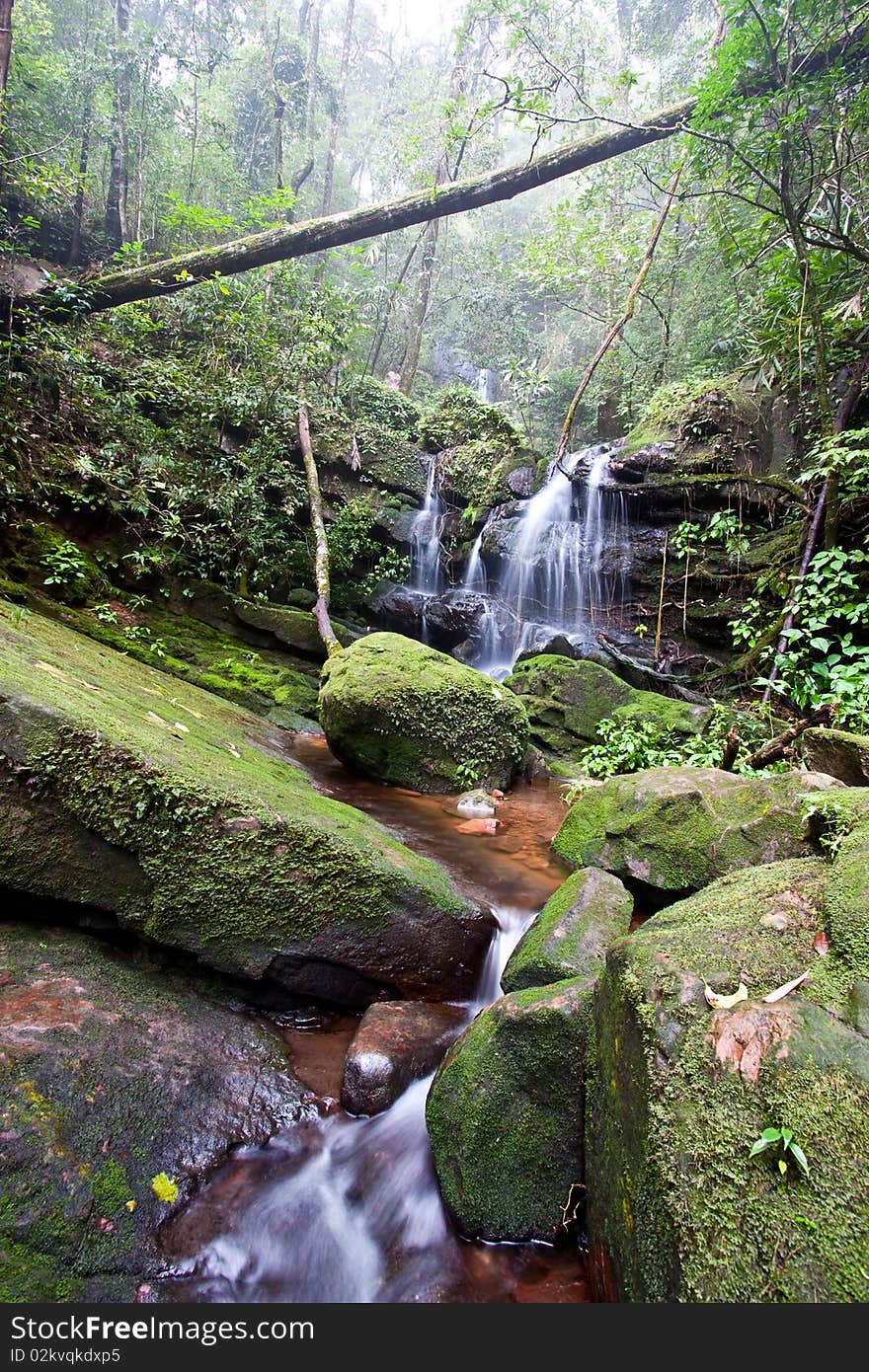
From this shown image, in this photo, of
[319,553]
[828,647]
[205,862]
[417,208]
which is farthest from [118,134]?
[205,862]

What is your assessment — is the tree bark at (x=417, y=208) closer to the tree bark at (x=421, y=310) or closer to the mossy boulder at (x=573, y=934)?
the mossy boulder at (x=573, y=934)

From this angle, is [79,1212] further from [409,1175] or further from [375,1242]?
[409,1175]

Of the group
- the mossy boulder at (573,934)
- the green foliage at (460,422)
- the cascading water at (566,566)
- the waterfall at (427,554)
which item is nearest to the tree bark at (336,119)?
the green foliage at (460,422)

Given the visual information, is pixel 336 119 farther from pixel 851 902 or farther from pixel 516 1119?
pixel 516 1119

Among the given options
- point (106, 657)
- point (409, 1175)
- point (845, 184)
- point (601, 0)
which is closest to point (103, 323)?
point (106, 657)

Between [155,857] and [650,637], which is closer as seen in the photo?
Answer: [155,857]

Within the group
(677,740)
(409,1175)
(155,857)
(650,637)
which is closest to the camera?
(409,1175)

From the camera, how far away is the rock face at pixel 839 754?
3.32 meters

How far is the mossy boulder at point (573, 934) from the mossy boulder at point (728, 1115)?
2.25 feet

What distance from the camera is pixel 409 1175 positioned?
7.14ft

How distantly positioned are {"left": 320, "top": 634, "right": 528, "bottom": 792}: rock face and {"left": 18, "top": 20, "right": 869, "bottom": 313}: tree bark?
5.14 m

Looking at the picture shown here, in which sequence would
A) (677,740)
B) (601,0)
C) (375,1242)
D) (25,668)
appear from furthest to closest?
(601,0)
(677,740)
(25,668)
(375,1242)

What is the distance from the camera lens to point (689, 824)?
12.3 ft

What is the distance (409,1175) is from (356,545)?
10140 millimetres
